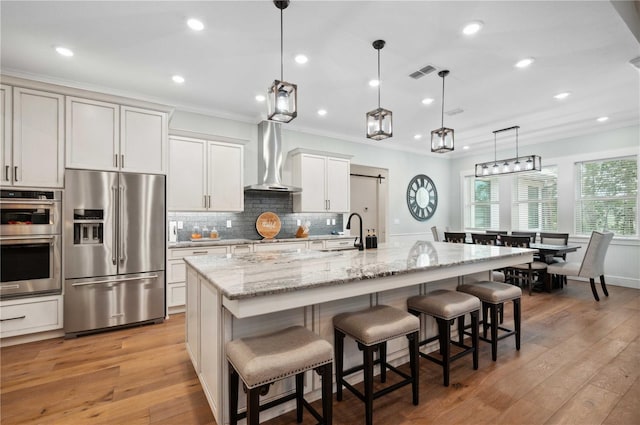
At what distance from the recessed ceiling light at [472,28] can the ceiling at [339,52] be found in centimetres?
5

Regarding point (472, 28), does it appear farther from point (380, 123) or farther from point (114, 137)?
point (114, 137)

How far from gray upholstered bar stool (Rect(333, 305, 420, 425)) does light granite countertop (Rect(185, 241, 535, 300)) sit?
11.7 inches

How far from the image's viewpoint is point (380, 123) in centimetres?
267

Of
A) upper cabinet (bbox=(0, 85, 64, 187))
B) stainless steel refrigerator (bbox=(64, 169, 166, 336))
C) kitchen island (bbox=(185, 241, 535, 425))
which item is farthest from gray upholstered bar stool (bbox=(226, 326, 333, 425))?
upper cabinet (bbox=(0, 85, 64, 187))

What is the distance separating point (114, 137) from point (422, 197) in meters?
6.28

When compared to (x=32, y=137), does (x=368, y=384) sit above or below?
below

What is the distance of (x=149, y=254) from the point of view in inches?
138

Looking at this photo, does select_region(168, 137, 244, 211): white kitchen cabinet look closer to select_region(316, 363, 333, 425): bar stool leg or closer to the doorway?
the doorway

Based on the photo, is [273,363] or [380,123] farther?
[380,123]

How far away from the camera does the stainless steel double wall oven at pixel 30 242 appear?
2936 millimetres

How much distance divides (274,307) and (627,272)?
652 cm

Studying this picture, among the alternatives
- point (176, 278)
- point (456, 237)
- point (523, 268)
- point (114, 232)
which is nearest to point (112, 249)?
point (114, 232)

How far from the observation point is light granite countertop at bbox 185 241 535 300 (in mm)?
1555

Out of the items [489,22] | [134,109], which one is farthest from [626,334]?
[134,109]
